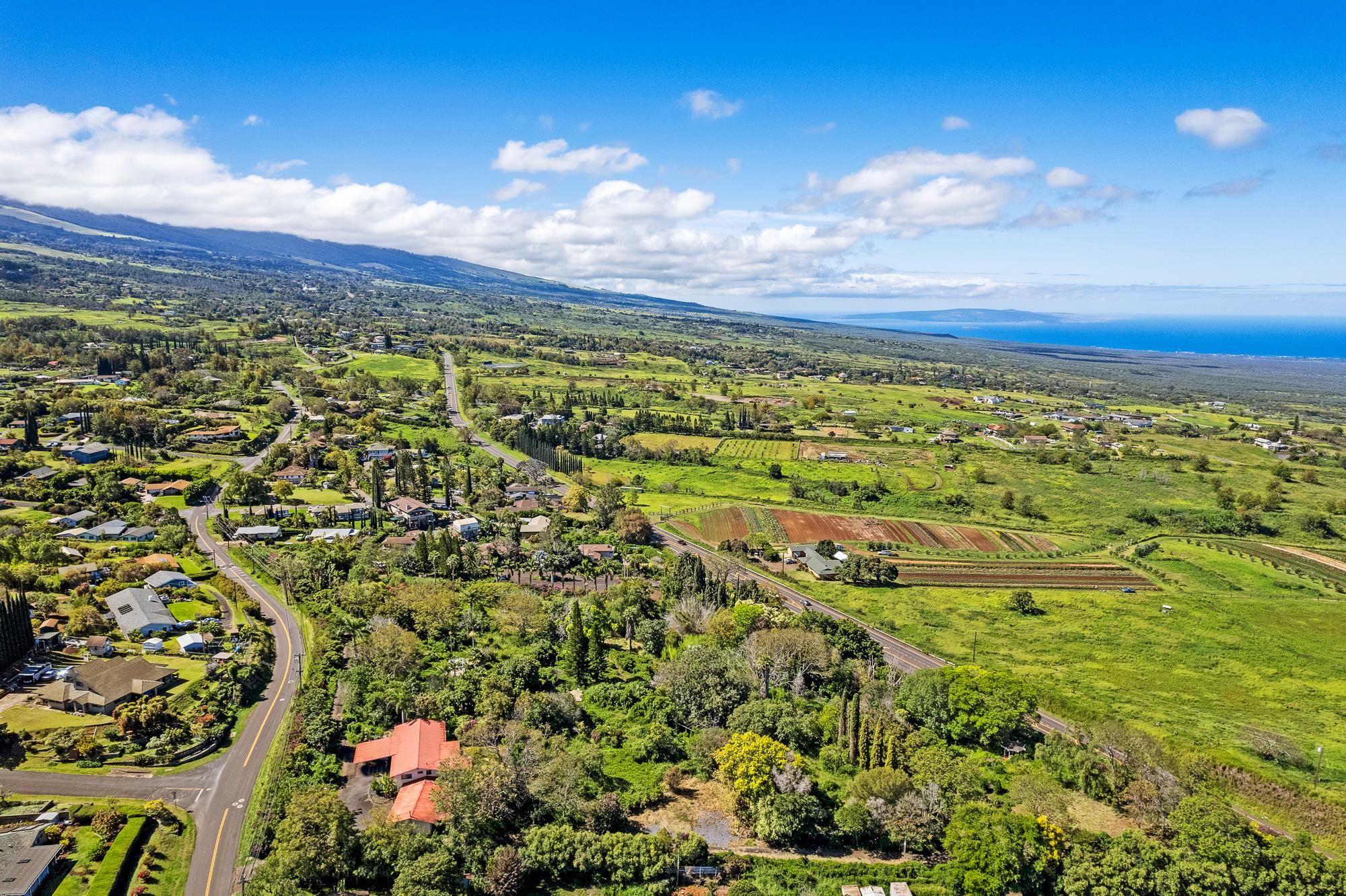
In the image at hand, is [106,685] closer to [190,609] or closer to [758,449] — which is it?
[190,609]

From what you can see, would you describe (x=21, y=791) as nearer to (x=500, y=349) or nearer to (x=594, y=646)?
(x=594, y=646)

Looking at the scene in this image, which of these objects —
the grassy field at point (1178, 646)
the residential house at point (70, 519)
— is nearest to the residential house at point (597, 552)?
the grassy field at point (1178, 646)

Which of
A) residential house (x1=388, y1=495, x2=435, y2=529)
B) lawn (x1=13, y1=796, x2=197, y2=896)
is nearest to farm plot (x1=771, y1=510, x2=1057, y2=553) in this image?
residential house (x1=388, y1=495, x2=435, y2=529)

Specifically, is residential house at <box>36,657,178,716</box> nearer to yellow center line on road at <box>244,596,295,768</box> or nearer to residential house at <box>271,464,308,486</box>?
yellow center line on road at <box>244,596,295,768</box>

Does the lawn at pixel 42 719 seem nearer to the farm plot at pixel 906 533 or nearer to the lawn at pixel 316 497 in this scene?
the lawn at pixel 316 497

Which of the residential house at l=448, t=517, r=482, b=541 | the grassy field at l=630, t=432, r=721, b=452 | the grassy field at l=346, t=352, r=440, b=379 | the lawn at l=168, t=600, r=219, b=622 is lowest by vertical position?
the lawn at l=168, t=600, r=219, b=622

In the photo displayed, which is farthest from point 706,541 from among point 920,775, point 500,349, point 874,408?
point 500,349

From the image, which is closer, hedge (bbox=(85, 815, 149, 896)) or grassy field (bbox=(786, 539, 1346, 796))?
hedge (bbox=(85, 815, 149, 896))
